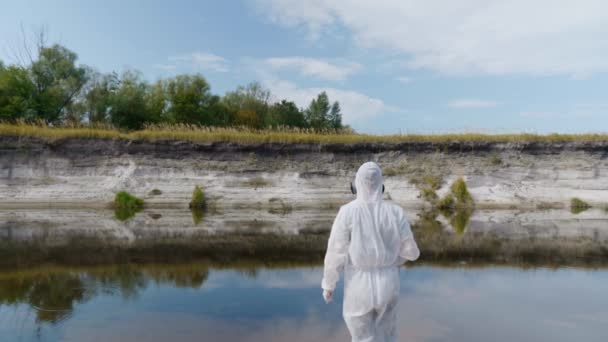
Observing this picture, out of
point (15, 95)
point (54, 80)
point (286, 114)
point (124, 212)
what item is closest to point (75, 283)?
point (124, 212)

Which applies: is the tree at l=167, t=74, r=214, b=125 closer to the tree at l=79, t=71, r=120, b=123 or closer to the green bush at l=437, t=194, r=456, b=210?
the tree at l=79, t=71, r=120, b=123

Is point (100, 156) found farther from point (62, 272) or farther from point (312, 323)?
point (312, 323)

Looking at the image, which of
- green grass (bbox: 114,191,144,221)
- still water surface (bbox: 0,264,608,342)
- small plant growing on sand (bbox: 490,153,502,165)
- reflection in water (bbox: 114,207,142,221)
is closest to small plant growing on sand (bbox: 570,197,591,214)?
small plant growing on sand (bbox: 490,153,502,165)

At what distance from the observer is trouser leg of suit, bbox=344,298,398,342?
3922mm

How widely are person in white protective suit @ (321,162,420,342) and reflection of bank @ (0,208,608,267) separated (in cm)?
628

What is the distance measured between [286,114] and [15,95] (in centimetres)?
3120

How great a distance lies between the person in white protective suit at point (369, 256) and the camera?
12.7 ft

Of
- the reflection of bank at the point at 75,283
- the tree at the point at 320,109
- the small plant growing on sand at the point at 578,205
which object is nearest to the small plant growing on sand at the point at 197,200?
the reflection of bank at the point at 75,283

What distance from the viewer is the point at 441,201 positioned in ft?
73.9

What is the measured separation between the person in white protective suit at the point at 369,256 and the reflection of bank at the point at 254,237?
6.28 meters

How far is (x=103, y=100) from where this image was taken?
39812 mm

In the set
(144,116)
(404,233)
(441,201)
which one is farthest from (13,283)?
(144,116)

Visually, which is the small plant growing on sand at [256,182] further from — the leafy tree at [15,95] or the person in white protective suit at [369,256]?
the leafy tree at [15,95]

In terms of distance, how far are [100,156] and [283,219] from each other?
11965 mm
